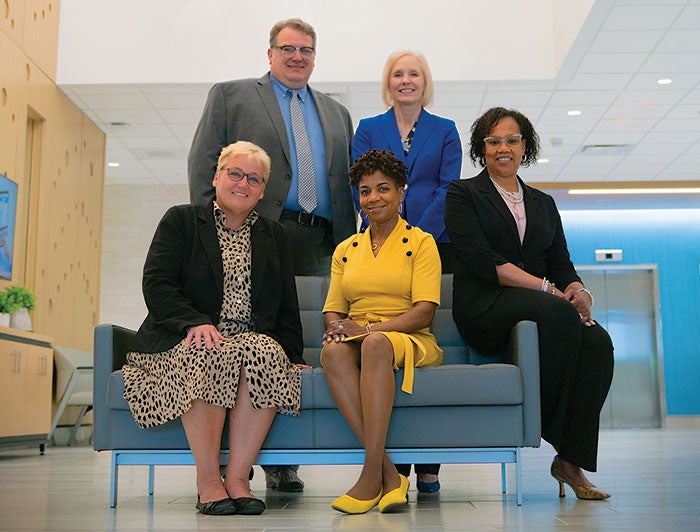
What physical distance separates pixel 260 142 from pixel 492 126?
1064mm

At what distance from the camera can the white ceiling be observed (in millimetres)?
7898

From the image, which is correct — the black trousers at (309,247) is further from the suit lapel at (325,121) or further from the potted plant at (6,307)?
the potted plant at (6,307)

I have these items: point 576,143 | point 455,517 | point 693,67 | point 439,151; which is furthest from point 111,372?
point 576,143

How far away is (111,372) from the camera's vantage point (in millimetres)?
3113

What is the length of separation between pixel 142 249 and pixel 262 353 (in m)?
11.1

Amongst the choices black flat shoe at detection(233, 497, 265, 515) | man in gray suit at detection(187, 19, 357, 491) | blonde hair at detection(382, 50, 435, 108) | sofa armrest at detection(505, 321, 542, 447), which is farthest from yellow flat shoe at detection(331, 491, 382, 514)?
blonde hair at detection(382, 50, 435, 108)

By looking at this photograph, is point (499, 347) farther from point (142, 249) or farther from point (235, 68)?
point (142, 249)

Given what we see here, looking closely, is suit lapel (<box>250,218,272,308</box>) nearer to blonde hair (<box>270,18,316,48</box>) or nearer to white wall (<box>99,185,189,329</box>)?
blonde hair (<box>270,18,316,48</box>)

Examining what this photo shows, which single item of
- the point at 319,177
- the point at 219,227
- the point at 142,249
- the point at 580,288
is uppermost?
the point at 142,249

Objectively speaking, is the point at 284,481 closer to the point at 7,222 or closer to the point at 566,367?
the point at 566,367

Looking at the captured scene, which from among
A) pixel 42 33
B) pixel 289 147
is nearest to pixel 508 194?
pixel 289 147

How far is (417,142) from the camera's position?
3852mm

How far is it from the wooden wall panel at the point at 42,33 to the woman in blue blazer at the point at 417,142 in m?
5.35

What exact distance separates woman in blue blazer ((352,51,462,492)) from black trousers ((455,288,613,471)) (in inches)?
25.5
